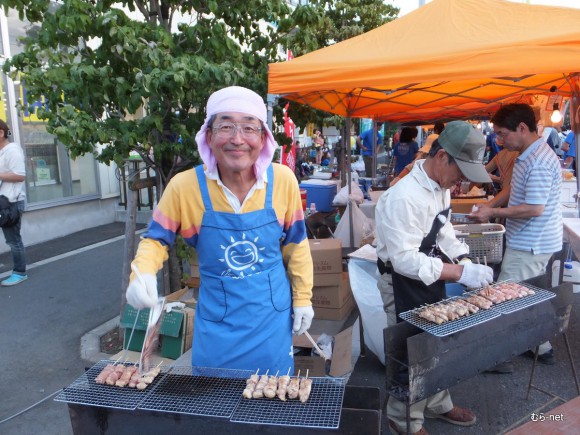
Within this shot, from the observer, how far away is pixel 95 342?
4652mm

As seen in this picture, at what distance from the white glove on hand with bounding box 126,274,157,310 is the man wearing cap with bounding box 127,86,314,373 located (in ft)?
0.03

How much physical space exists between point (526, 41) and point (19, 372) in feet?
17.2

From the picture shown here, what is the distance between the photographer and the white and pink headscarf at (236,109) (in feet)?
6.59

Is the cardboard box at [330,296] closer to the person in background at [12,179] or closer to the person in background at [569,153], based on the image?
the person in background at [12,179]

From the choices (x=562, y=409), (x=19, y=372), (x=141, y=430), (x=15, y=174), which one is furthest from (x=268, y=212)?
(x=15, y=174)

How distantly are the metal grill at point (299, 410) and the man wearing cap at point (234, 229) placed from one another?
0.35 meters

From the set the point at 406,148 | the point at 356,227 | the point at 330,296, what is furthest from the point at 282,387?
the point at 406,148

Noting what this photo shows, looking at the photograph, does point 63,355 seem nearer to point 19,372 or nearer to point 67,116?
point 19,372

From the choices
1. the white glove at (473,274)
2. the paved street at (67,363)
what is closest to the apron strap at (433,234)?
the white glove at (473,274)

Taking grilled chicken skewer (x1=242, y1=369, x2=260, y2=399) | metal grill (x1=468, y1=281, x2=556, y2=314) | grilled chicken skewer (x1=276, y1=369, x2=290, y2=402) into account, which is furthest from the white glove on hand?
metal grill (x1=468, y1=281, x2=556, y2=314)

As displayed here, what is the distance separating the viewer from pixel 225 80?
364 centimetres

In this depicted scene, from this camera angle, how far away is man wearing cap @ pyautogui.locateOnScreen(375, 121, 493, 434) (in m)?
2.48

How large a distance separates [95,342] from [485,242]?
394cm

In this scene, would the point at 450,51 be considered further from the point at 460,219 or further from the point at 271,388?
the point at 271,388
